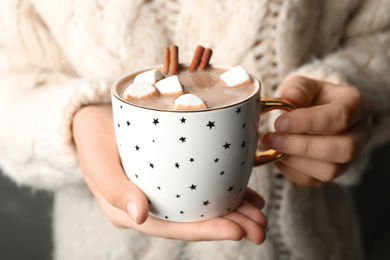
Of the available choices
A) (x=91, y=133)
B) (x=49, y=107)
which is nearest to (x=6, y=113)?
(x=49, y=107)

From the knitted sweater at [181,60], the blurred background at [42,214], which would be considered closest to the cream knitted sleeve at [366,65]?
the knitted sweater at [181,60]

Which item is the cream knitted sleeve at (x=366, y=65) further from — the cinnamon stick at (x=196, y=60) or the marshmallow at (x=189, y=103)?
the marshmallow at (x=189, y=103)

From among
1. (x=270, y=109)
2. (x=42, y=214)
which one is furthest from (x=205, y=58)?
(x=42, y=214)

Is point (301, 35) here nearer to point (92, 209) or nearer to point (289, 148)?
point (289, 148)

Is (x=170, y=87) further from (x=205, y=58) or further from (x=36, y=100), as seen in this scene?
(x=36, y=100)

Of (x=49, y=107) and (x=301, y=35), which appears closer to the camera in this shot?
(x=49, y=107)

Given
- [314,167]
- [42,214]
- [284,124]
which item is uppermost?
[284,124]

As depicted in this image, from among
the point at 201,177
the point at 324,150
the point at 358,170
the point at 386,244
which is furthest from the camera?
the point at 386,244
